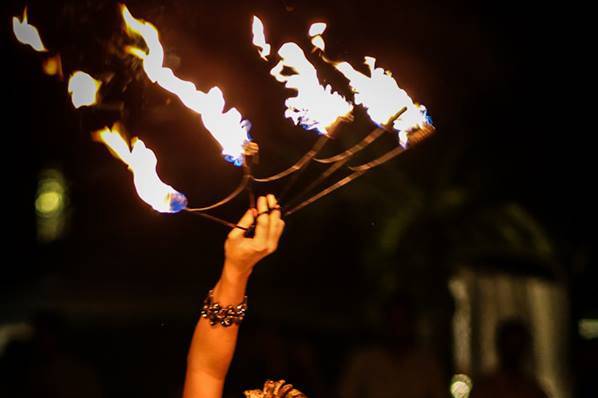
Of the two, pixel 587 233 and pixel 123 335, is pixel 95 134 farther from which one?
pixel 123 335

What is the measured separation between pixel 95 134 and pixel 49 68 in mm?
722

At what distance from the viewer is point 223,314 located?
3094mm

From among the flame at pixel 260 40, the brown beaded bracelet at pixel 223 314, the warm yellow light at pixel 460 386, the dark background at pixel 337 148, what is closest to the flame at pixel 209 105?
the flame at pixel 260 40

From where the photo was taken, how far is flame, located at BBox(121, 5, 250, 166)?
10.8 feet

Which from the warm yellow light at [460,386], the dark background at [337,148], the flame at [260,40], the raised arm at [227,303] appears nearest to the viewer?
the raised arm at [227,303]

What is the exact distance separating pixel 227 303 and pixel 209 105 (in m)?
0.69

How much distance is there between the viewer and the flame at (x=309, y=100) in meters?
3.50

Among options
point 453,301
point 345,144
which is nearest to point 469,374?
point 453,301

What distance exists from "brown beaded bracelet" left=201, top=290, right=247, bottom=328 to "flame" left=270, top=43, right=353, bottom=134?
0.70 metres

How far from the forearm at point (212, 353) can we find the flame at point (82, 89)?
863 millimetres

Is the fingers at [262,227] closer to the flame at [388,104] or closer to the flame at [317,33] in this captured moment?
the flame at [388,104]

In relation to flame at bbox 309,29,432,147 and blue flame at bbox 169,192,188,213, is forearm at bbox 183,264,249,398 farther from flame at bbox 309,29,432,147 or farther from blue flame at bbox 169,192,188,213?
flame at bbox 309,29,432,147

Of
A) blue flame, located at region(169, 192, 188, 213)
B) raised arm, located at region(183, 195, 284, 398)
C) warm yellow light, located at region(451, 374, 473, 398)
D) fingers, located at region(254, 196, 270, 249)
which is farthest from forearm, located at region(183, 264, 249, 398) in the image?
warm yellow light, located at region(451, 374, 473, 398)

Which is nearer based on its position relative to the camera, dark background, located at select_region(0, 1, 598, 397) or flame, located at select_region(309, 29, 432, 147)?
flame, located at select_region(309, 29, 432, 147)
